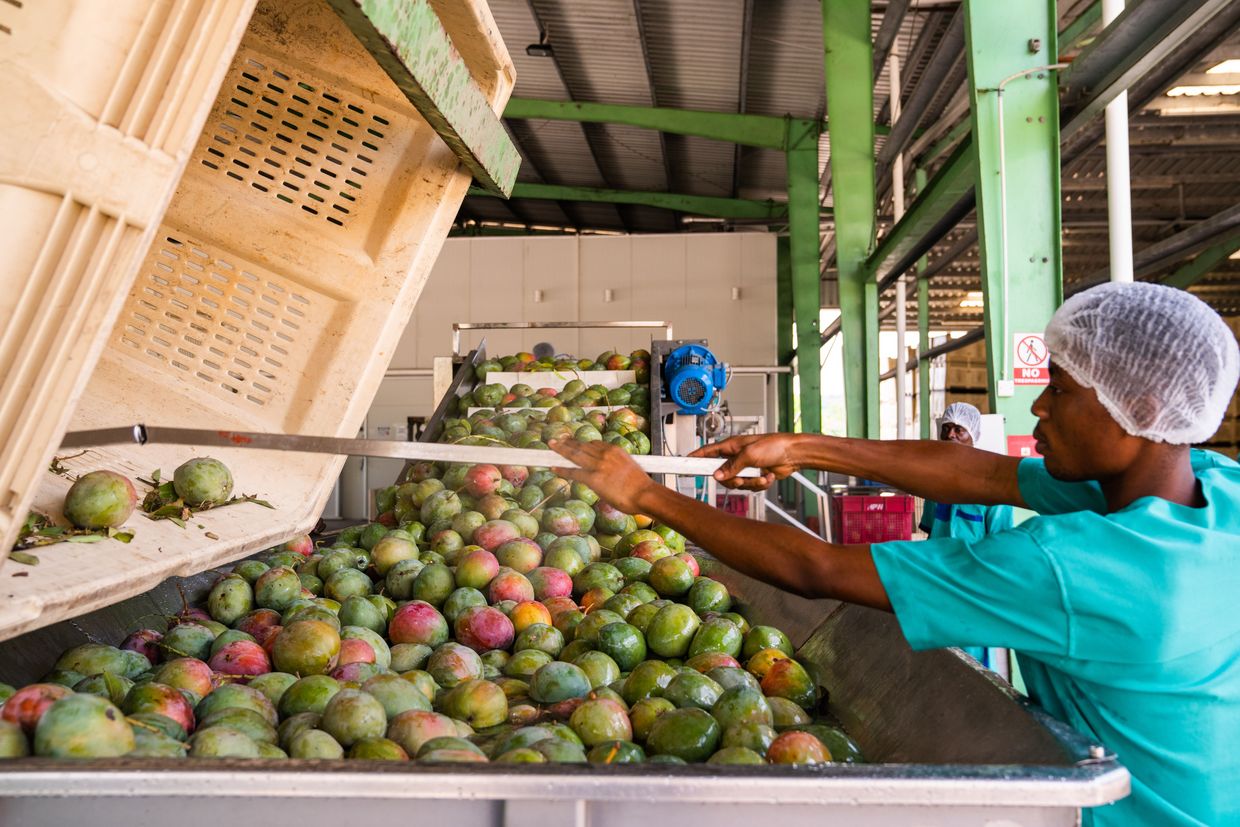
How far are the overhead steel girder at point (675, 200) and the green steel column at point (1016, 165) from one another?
36.6 ft

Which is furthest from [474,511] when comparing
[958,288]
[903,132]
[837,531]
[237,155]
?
[958,288]

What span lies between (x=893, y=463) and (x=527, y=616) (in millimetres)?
1157

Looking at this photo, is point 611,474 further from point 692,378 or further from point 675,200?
point 675,200

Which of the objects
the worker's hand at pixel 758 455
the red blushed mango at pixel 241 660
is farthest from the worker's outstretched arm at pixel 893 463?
the red blushed mango at pixel 241 660

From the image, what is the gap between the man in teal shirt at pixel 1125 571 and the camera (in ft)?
4.58

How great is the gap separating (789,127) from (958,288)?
8764 millimetres

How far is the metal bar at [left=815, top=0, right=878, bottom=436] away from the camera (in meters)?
8.02

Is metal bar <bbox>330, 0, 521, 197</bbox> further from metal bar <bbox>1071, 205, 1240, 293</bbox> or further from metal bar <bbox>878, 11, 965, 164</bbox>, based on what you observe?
metal bar <bbox>1071, 205, 1240, 293</bbox>

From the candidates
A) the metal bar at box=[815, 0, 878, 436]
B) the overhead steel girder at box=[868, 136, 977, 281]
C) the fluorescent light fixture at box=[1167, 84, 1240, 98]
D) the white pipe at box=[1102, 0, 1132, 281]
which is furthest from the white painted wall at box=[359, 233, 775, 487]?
the white pipe at box=[1102, 0, 1132, 281]

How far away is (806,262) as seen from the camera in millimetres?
11938

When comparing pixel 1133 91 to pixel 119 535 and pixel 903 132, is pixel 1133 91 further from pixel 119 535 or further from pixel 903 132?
pixel 119 535

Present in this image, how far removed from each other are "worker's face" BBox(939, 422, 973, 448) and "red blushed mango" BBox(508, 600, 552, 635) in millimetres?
3319

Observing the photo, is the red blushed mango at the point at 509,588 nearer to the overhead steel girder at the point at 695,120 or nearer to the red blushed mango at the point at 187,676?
the red blushed mango at the point at 187,676

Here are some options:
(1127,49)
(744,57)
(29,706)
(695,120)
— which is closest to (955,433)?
(1127,49)
